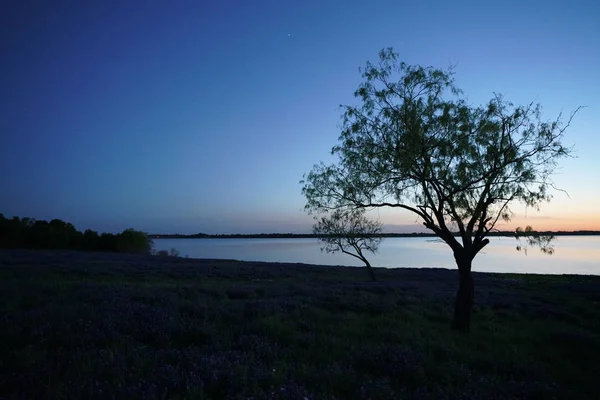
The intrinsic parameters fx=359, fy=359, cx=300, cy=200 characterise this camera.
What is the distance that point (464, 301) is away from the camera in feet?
40.6

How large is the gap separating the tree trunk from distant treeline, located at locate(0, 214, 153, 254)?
83.2 m

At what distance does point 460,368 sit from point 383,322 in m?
4.53

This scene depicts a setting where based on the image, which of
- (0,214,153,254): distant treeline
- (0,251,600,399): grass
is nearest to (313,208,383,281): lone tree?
(0,251,600,399): grass

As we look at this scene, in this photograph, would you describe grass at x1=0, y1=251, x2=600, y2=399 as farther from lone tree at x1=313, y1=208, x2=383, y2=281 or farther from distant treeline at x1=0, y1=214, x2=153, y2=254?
distant treeline at x1=0, y1=214, x2=153, y2=254

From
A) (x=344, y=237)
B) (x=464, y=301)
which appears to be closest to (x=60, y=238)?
(x=344, y=237)

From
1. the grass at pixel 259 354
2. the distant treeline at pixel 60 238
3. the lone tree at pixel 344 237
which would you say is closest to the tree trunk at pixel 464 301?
the grass at pixel 259 354

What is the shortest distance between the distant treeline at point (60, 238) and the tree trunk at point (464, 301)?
83239 millimetres

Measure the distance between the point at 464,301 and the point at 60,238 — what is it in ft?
280

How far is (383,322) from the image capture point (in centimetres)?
1180

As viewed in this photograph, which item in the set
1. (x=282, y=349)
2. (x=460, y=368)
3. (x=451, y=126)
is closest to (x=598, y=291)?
(x=451, y=126)

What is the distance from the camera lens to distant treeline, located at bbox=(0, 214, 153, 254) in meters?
73.6

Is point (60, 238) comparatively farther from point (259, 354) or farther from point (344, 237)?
point (259, 354)

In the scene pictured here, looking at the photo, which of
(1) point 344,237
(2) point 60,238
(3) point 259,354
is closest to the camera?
(3) point 259,354

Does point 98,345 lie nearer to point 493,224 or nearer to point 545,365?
point 545,365
